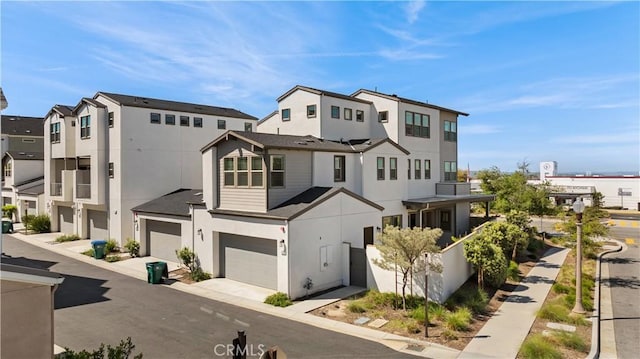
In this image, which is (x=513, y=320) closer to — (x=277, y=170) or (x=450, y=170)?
(x=277, y=170)

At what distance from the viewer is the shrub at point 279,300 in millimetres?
15438

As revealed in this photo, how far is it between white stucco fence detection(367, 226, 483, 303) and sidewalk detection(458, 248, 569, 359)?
2.03m

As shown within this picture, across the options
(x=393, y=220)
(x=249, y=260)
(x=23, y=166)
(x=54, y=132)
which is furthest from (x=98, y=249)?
(x=23, y=166)

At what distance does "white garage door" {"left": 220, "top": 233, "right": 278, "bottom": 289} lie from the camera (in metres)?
17.5

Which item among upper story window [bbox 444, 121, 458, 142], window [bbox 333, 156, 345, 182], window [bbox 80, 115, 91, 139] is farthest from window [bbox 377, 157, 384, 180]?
window [bbox 80, 115, 91, 139]

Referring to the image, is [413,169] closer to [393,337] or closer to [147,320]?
[393,337]

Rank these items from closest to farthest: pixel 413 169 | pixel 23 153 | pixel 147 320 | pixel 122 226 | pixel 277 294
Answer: pixel 147 320 < pixel 277 294 < pixel 122 226 < pixel 413 169 < pixel 23 153

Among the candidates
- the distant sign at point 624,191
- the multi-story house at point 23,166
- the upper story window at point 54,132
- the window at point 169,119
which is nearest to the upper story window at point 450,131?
the window at point 169,119

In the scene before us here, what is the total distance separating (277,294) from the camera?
1598 cm

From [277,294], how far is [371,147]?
10.4m

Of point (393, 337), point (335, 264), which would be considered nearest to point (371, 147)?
point (335, 264)

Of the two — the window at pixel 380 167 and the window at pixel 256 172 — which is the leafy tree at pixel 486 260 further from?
the window at pixel 256 172

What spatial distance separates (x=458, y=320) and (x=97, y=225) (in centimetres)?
2580

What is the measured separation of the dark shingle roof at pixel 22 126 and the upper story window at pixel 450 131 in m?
43.2
